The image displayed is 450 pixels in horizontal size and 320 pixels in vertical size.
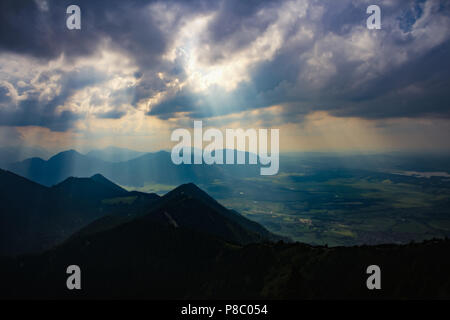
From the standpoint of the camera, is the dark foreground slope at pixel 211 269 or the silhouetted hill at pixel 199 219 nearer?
the dark foreground slope at pixel 211 269

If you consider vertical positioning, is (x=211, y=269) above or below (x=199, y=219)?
below

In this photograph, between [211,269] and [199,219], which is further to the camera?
[199,219]

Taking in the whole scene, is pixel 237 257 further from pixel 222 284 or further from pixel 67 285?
pixel 67 285

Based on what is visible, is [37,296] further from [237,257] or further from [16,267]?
[237,257]

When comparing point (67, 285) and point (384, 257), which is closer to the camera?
point (384, 257)

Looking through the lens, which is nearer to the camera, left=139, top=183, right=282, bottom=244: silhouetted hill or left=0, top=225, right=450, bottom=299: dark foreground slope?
left=0, top=225, right=450, bottom=299: dark foreground slope
